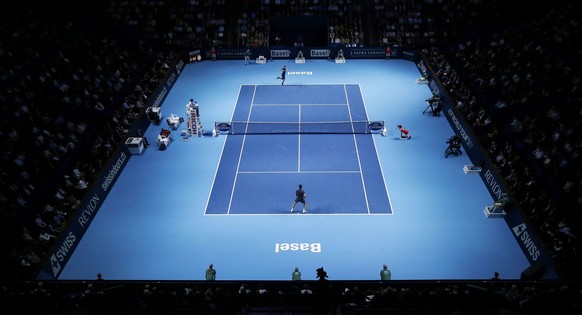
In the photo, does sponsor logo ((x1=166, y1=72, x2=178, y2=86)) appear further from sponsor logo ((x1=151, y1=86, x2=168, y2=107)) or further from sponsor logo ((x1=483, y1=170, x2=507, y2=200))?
sponsor logo ((x1=483, y1=170, x2=507, y2=200))

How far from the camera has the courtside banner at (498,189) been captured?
1590cm

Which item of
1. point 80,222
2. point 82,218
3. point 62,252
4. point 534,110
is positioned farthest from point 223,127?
point 534,110

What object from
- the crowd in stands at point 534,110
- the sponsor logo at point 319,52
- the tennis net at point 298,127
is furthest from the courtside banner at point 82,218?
the sponsor logo at point 319,52

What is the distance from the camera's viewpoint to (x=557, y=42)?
26.6m

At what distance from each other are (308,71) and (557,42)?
17.3 m

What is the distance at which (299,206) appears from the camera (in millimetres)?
20078

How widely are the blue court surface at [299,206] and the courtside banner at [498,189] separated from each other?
0.41 metres

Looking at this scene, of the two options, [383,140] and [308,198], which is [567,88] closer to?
[383,140]

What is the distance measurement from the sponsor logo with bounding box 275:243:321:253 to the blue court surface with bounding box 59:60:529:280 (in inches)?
2.2

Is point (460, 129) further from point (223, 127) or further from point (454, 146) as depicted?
point (223, 127)

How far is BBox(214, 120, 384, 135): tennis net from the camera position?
2653 cm

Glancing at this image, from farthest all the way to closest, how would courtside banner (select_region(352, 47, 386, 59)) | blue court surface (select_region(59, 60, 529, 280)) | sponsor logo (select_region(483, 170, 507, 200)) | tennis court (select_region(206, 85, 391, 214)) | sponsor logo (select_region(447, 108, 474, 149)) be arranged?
courtside banner (select_region(352, 47, 386, 59)) < sponsor logo (select_region(447, 108, 474, 149)) < tennis court (select_region(206, 85, 391, 214)) < sponsor logo (select_region(483, 170, 507, 200)) < blue court surface (select_region(59, 60, 529, 280))

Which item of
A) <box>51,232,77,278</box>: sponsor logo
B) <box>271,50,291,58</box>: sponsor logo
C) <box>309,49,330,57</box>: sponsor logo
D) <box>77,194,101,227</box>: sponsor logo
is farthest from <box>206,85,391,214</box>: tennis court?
<box>309,49,330,57</box>: sponsor logo

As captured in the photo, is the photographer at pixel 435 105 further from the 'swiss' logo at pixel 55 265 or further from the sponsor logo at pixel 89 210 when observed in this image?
the 'swiss' logo at pixel 55 265
